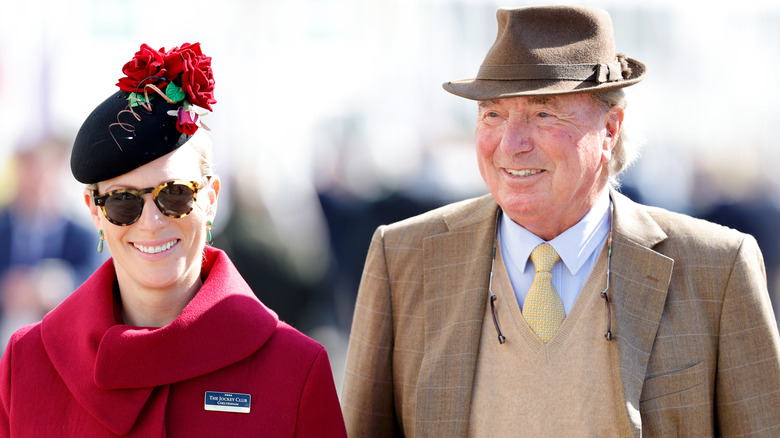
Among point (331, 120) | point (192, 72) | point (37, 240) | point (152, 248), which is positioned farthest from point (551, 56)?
point (37, 240)

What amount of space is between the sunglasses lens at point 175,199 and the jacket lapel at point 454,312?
902mm

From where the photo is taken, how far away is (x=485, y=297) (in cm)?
288

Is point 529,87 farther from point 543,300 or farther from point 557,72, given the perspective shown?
point 543,300

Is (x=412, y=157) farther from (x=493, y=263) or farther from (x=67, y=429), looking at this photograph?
(x=67, y=429)

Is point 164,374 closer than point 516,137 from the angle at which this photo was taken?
Yes

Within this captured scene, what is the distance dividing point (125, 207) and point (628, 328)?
1557 millimetres

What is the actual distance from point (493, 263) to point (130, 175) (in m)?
1.23

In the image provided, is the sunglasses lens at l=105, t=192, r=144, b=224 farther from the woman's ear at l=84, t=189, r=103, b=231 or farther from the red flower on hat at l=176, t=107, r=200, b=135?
the red flower on hat at l=176, t=107, r=200, b=135

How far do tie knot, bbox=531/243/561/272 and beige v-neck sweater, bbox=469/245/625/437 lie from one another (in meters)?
0.13

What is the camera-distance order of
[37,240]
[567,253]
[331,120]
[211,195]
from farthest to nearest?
[331,120], [37,240], [567,253], [211,195]

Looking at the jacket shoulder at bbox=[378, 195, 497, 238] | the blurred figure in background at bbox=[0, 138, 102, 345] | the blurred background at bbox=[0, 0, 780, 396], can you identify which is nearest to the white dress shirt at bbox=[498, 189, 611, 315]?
the jacket shoulder at bbox=[378, 195, 497, 238]

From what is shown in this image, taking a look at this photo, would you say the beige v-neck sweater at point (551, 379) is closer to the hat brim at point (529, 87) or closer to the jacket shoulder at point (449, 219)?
the jacket shoulder at point (449, 219)

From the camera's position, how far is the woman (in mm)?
2404

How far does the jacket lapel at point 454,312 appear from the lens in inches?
108
